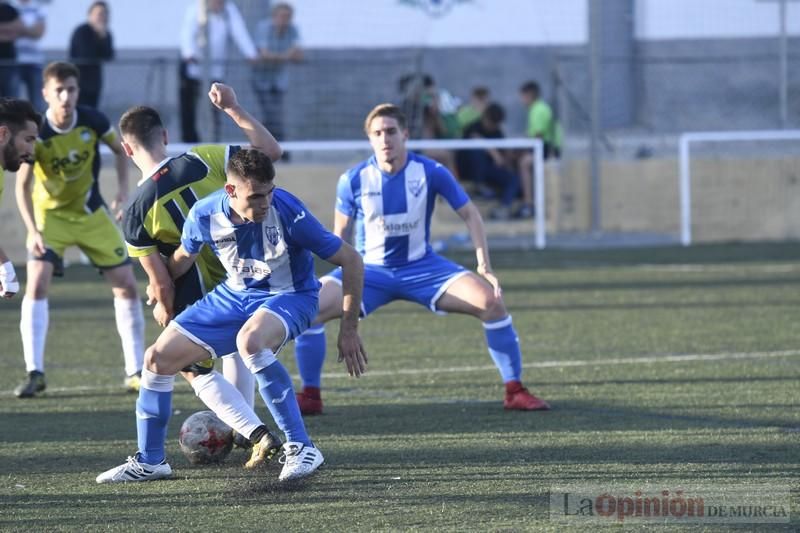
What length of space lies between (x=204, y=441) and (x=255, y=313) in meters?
0.73

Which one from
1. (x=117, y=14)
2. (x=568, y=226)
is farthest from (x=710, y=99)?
(x=117, y=14)

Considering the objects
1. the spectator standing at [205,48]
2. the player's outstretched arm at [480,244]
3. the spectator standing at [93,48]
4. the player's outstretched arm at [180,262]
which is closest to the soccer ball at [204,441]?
the player's outstretched arm at [180,262]

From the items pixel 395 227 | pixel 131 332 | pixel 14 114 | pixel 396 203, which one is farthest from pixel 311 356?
pixel 14 114

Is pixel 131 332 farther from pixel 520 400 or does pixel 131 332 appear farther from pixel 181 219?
pixel 520 400

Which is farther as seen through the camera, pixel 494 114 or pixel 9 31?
pixel 494 114

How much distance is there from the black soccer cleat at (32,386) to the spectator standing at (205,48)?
8469 millimetres

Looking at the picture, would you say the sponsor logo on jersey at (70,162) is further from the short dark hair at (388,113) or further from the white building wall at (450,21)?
the white building wall at (450,21)

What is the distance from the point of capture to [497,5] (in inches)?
944

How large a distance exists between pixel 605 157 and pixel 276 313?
1295cm

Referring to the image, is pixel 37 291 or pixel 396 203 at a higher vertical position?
pixel 396 203

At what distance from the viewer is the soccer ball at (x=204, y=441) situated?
6.30 m

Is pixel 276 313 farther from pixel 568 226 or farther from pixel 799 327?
pixel 568 226

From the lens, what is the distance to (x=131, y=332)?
28.2 feet

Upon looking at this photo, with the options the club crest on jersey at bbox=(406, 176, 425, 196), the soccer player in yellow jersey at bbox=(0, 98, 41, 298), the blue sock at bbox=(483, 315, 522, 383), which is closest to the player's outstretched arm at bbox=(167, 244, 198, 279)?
the soccer player in yellow jersey at bbox=(0, 98, 41, 298)
